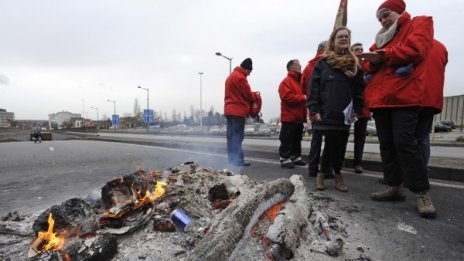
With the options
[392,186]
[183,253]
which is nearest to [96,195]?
[183,253]

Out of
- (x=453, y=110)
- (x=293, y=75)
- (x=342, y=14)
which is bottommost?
(x=293, y=75)

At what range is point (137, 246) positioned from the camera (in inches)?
79.9

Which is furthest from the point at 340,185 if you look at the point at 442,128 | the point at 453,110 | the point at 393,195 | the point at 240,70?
the point at 453,110

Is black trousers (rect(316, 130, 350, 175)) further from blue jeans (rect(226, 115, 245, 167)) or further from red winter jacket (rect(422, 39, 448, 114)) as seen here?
blue jeans (rect(226, 115, 245, 167))

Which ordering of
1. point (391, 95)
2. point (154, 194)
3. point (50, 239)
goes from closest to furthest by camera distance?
point (50, 239) < point (154, 194) < point (391, 95)

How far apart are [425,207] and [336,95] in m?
1.57

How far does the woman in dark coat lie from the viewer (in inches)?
144

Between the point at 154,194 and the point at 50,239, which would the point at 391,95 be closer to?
the point at 154,194

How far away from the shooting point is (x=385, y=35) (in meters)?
3.18

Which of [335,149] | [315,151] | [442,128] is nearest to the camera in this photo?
[335,149]

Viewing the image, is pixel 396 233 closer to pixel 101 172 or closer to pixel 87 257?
pixel 87 257

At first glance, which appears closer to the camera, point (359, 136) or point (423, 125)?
point (423, 125)

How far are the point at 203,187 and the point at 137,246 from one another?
1.12 metres

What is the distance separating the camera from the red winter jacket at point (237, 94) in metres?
5.65
